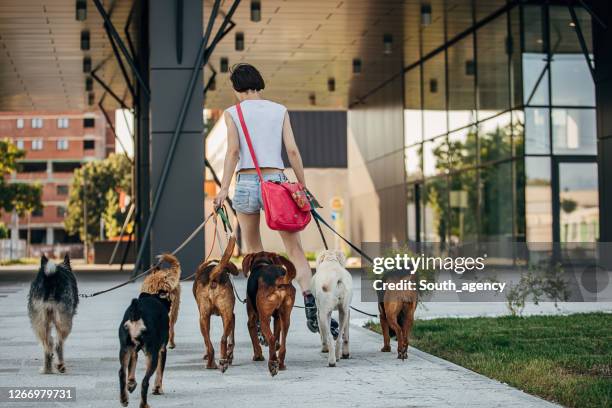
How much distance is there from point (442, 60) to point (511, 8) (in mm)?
5726

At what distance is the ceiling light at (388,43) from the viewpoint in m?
28.7

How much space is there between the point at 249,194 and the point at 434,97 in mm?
24305

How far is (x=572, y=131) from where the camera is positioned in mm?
24438

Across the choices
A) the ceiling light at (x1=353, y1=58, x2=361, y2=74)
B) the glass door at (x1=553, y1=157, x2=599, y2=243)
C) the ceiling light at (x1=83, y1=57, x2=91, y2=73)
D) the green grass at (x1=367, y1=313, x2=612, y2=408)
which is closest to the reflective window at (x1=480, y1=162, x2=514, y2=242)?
the glass door at (x1=553, y1=157, x2=599, y2=243)

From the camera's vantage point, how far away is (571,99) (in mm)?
24453

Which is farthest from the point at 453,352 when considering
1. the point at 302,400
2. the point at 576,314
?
the point at 576,314

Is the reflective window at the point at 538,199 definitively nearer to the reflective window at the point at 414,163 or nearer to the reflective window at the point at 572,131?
the reflective window at the point at 572,131

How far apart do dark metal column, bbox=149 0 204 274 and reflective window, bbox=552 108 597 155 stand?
30.8 feet

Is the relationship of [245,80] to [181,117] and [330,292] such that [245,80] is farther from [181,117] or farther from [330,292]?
[181,117]

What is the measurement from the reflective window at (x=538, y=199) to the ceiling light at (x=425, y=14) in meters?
4.31

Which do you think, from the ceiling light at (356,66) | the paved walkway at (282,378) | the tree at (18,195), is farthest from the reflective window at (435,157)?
the tree at (18,195)

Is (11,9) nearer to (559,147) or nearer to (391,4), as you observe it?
(391,4)

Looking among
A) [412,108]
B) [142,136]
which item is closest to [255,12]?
[142,136]

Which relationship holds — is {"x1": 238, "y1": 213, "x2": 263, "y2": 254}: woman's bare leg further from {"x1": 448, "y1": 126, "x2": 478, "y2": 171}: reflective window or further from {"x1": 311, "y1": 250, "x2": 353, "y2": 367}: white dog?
{"x1": 448, "y1": 126, "x2": 478, "y2": 171}: reflective window
